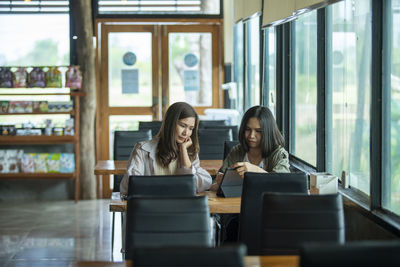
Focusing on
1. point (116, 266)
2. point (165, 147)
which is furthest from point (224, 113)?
point (116, 266)

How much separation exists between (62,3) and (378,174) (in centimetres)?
635

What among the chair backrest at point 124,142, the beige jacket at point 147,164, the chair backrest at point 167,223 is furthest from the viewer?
the chair backrest at point 124,142

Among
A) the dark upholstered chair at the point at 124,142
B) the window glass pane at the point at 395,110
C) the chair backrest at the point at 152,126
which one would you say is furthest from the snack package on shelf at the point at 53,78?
the window glass pane at the point at 395,110

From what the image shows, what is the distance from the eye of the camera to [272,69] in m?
7.14

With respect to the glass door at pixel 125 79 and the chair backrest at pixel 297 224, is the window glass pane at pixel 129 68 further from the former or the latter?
the chair backrest at pixel 297 224

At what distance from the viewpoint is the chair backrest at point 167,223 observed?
273cm

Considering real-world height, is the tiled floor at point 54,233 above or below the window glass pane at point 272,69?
below

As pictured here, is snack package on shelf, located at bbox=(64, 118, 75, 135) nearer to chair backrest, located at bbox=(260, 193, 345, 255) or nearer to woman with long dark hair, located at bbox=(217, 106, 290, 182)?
woman with long dark hair, located at bbox=(217, 106, 290, 182)

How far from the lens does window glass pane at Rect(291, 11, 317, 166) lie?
547 centimetres

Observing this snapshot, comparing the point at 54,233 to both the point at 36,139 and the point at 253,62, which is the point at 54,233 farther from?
the point at 253,62

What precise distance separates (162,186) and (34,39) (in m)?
6.13

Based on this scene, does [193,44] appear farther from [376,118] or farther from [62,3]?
[376,118]

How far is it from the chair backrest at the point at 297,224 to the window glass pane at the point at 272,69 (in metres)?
4.06

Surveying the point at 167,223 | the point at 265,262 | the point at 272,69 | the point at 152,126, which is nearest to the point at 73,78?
the point at 152,126
